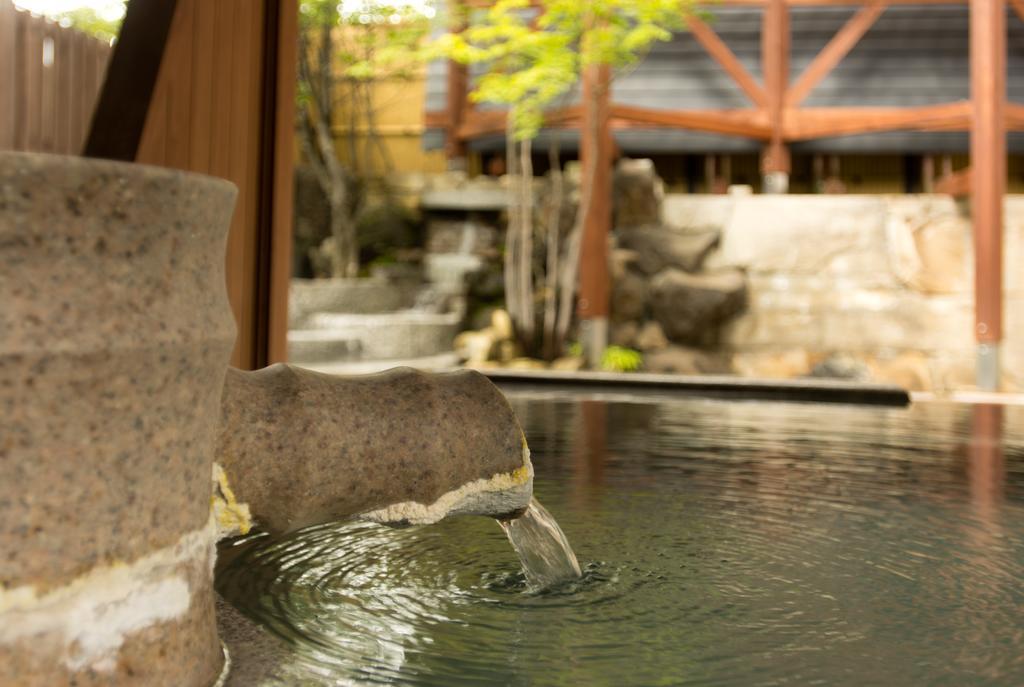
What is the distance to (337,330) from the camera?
11164mm

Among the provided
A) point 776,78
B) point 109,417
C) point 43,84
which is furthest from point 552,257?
point 109,417

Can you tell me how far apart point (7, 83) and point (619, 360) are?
769 cm

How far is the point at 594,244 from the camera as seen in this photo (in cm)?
1141

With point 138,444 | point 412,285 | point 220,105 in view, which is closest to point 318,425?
point 138,444

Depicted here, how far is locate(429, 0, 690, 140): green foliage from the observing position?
10.6m

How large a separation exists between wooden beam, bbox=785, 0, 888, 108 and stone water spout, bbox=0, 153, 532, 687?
41.2 ft

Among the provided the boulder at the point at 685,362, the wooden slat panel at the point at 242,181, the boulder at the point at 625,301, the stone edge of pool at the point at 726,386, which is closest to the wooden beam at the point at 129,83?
the wooden slat panel at the point at 242,181

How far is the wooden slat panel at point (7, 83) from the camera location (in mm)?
4340

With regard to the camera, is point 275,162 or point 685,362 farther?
point 685,362

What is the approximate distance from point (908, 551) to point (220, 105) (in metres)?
2.72

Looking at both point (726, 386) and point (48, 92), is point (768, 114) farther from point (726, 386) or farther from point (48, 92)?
point (48, 92)

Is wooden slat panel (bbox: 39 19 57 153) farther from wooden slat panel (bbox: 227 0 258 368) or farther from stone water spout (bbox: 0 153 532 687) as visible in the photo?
stone water spout (bbox: 0 153 532 687)

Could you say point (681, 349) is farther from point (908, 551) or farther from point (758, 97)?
point (908, 551)

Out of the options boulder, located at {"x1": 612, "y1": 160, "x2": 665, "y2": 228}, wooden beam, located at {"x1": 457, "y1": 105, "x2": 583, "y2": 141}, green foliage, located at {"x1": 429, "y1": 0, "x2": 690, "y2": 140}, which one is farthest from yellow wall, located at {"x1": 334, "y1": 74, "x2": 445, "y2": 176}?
green foliage, located at {"x1": 429, "y1": 0, "x2": 690, "y2": 140}
